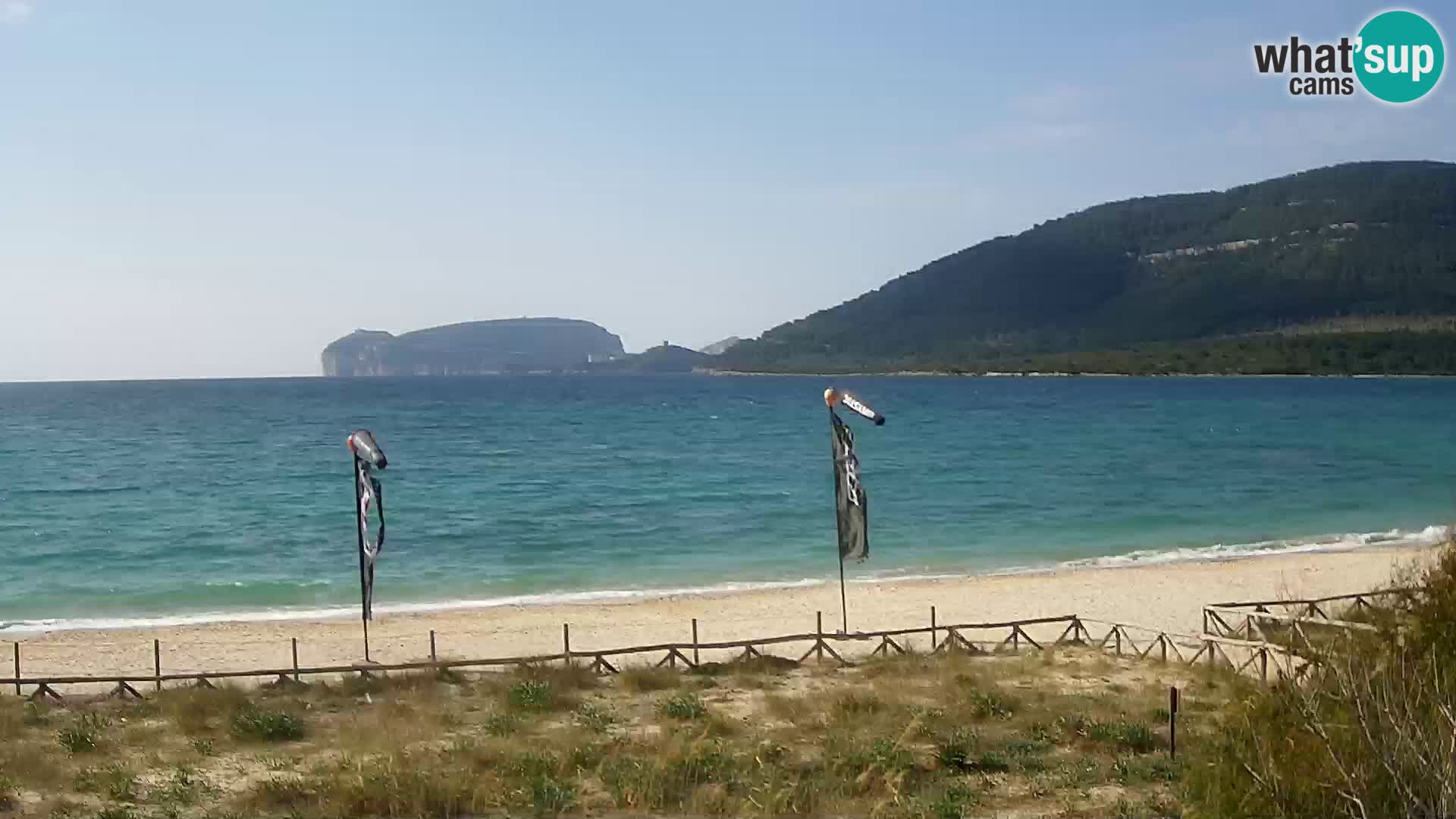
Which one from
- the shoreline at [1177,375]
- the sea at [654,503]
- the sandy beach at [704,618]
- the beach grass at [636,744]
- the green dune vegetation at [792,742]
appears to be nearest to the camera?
the green dune vegetation at [792,742]

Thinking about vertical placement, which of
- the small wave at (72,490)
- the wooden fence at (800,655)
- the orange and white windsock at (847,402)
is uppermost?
the orange and white windsock at (847,402)

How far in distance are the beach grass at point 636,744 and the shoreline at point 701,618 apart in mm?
4783

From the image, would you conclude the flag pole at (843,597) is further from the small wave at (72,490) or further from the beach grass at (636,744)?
the small wave at (72,490)

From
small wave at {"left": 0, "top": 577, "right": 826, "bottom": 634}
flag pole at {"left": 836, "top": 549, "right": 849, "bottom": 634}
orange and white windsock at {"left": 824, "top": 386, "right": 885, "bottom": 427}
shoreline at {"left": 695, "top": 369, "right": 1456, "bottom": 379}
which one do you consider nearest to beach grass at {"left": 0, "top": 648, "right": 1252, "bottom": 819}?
flag pole at {"left": 836, "top": 549, "right": 849, "bottom": 634}

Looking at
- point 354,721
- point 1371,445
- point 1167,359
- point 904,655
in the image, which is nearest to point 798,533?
point 904,655

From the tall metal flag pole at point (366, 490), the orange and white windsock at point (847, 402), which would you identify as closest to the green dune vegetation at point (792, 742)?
the tall metal flag pole at point (366, 490)

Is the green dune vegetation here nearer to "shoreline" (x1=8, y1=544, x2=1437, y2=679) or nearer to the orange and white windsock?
the orange and white windsock

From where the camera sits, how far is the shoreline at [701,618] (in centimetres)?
2175

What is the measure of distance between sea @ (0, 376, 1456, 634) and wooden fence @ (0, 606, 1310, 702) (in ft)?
30.5

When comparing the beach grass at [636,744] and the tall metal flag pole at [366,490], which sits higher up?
the tall metal flag pole at [366,490]

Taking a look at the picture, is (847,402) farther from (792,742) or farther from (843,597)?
(792,742)

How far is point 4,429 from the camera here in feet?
329

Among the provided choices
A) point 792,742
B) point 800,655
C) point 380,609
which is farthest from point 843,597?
point 380,609

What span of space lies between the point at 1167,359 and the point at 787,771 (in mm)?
170325
